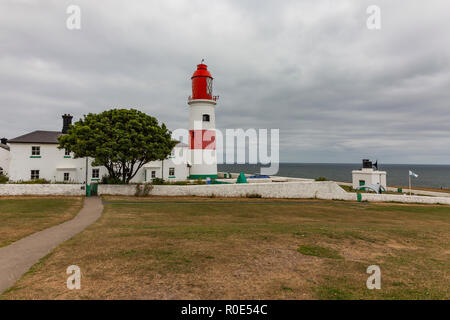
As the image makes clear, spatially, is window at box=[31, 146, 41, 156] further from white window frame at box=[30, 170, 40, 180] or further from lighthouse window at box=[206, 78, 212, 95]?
lighthouse window at box=[206, 78, 212, 95]

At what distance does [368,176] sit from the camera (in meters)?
40.9

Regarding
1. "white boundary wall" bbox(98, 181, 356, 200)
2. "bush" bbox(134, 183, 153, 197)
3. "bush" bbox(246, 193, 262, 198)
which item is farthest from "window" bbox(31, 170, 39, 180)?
"bush" bbox(246, 193, 262, 198)

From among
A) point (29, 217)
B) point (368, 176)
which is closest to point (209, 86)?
point (29, 217)

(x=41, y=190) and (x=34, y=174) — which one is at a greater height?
(x=34, y=174)

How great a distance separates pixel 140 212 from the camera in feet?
56.4

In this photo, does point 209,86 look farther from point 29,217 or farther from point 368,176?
point 368,176

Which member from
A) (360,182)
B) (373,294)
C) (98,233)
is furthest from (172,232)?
(360,182)

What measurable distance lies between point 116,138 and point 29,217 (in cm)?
1189

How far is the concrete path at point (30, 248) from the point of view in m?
6.70

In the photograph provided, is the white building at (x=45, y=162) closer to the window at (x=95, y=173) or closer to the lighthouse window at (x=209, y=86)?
the window at (x=95, y=173)

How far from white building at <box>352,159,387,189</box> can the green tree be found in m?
33.4

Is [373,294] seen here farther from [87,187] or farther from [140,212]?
[87,187]
